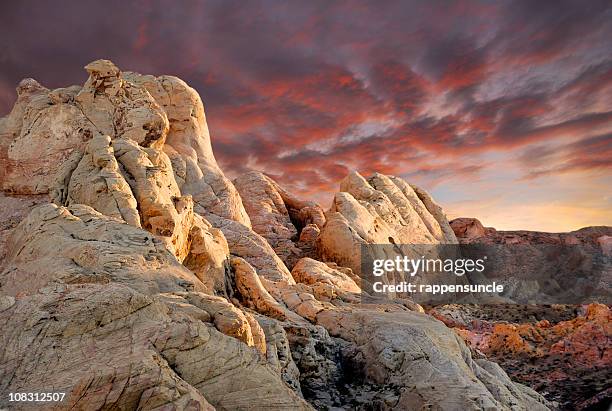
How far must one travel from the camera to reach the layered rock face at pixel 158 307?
9.96 meters

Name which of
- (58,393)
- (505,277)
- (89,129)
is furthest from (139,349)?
(505,277)

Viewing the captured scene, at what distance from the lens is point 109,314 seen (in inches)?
422

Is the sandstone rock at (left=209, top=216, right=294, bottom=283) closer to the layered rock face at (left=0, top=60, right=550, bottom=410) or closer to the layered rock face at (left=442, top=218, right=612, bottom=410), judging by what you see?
the layered rock face at (left=0, top=60, right=550, bottom=410)

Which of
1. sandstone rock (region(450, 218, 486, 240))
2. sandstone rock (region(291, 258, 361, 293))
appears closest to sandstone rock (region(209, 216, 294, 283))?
sandstone rock (region(291, 258, 361, 293))

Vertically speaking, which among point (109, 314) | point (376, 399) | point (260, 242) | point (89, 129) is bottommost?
point (376, 399)

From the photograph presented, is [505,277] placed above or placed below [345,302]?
above

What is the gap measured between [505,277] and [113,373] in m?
84.6

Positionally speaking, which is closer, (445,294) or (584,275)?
(445,294)

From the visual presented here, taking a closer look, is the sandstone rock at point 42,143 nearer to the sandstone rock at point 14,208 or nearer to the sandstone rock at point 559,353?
the sandstone rock at point 14,208

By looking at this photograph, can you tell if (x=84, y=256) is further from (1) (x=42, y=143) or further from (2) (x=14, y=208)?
(1) (x=42, y=143)

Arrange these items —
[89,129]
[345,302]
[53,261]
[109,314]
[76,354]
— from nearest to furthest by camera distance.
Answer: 1. [76,354]
2. [109,314]
3. [53,261]
4. [345,302]
5. [89,129]

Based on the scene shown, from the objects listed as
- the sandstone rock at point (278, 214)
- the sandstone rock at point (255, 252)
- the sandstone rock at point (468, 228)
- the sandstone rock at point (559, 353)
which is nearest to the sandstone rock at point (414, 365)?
the sandstone rock at point (255, 252)

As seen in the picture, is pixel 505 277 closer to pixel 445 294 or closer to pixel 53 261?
pixel 445 294

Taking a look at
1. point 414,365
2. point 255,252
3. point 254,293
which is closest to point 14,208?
point 255,252
